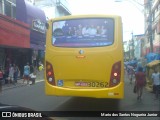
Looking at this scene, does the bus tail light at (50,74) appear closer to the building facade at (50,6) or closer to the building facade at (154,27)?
the building facade at (154,27)

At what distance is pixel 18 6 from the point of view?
28.1 meters

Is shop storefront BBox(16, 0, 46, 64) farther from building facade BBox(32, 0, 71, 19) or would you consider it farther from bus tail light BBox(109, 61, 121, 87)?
bus tail light BBox(109, 61, 121, 87)

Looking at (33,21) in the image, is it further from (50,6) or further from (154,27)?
(154,27)

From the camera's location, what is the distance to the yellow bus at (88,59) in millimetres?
9031

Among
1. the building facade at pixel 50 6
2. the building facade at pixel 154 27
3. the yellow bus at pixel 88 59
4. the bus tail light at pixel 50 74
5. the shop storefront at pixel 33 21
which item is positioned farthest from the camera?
the building facade at pixel 50 6

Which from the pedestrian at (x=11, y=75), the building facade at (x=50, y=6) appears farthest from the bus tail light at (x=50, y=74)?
the building facade at (x=50, y=6)

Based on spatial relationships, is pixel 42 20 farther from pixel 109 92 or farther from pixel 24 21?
pixel 109 92

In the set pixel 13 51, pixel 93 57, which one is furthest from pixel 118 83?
pixel 13 51

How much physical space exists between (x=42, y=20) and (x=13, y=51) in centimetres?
458

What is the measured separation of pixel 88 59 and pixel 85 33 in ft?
2.23

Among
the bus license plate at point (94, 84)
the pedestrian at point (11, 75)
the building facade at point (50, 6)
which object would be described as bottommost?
the pedestrian at point (11, 75)

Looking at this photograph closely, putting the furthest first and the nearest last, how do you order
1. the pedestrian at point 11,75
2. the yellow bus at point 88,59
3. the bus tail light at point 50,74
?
the pedestrian at point 11,75
the bus tail light at point 50,74
the yellow bus at point 88,59

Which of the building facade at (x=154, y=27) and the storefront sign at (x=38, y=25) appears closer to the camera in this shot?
the building facade at (x=154, y=27)

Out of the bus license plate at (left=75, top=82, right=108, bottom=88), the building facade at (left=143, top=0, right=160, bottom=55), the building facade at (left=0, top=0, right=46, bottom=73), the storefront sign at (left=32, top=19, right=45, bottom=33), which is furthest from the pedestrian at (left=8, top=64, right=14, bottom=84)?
the bus license plate at (left=75, top=82, right=108, bottom=88)
